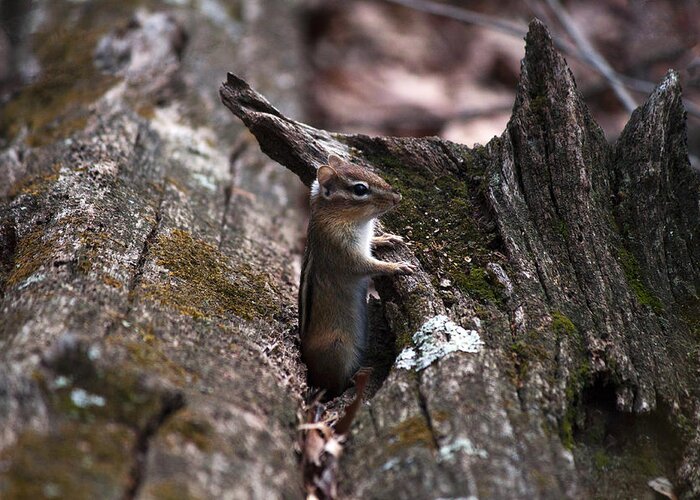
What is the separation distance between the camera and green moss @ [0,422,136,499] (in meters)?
2.13

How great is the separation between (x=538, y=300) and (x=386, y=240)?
984 millimetres

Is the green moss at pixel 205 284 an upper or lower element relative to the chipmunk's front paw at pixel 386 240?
lower

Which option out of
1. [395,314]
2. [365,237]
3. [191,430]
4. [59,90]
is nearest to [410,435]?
[191,430]

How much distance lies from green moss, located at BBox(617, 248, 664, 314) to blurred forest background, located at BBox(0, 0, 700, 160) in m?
3.06

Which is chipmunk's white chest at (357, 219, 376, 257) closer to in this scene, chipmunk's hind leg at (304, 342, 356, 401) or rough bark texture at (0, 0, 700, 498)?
rough bark texture at (0, 0, 700, 498)

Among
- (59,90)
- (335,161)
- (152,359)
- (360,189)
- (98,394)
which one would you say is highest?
(59,90)

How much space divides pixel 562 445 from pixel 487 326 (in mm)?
672

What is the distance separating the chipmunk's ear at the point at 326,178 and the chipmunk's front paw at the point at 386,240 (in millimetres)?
388

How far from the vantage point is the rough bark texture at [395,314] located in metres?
2.46

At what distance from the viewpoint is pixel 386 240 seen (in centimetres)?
398

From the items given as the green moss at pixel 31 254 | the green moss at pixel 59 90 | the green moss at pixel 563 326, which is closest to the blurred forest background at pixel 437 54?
the green moss at pixel 59 90

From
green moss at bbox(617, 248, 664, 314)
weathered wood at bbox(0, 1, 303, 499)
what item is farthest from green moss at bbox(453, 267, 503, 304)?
weathered wood at bbox(0, 1, 303, 499)

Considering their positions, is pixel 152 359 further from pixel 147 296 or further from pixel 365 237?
pixel 365 237

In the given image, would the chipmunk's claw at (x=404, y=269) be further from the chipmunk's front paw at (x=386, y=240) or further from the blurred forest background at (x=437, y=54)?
the blurred forest background at (x=437, y=54)
